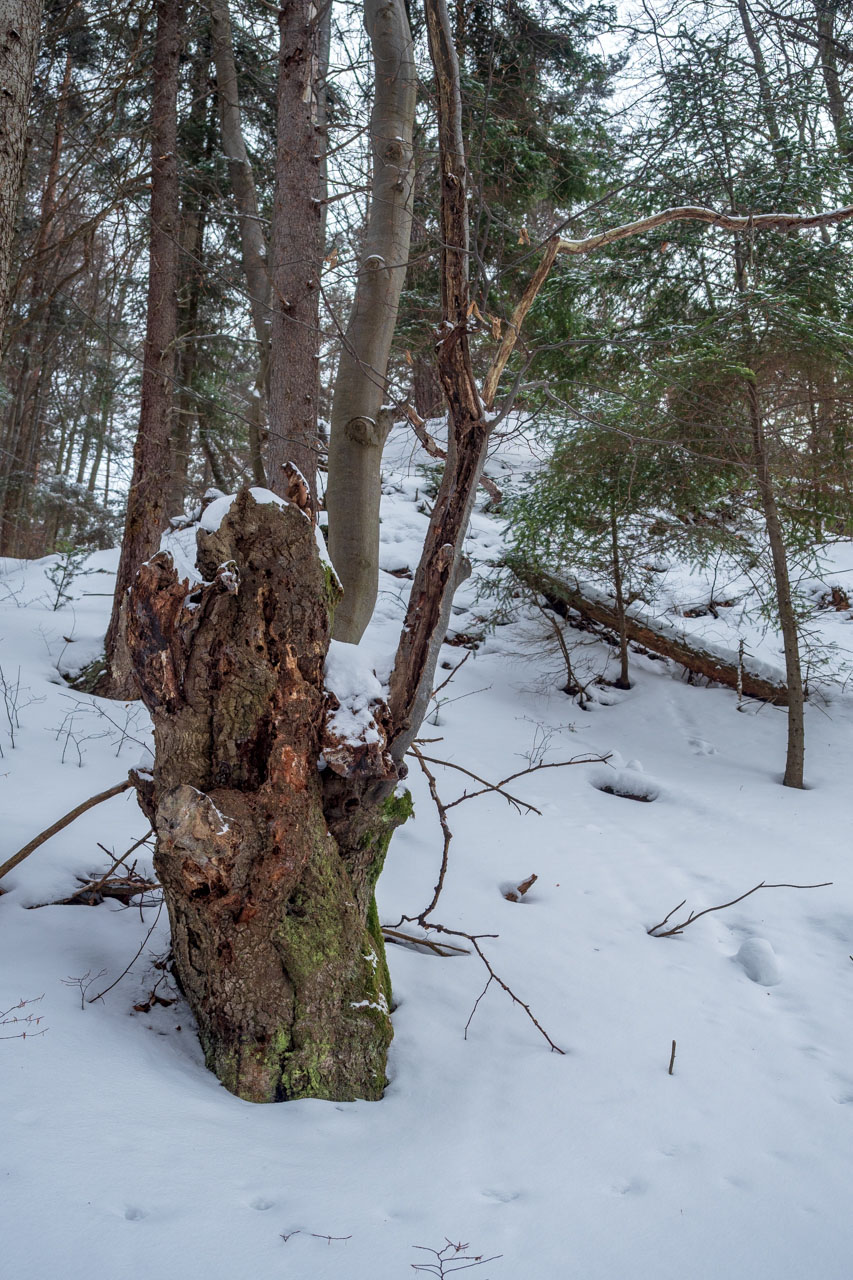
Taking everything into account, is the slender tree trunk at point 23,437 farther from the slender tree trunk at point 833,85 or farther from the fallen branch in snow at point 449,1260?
the fallen branch in snow at point 449,1260

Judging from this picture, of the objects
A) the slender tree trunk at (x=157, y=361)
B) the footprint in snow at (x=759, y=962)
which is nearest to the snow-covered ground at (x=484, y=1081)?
the footprint in snow at (x=759, y=962)

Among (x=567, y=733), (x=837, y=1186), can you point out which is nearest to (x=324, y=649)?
(x=837, y=1186)

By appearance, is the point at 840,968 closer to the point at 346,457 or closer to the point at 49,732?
the point at 346,457

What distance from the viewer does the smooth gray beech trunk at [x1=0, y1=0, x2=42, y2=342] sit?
2.90 m

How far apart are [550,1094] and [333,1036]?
30.2 inches

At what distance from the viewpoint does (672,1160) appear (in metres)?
2.08

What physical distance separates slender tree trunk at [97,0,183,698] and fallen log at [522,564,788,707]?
3845 millimetres

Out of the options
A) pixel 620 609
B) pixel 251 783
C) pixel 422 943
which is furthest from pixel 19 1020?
pixel 620 609

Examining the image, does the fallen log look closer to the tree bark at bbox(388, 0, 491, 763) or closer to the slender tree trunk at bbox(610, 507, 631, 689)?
the slender tree trunk at bbox(610, 507, 631, 689)

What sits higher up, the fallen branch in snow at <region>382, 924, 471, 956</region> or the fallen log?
the fallen log

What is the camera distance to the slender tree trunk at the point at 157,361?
5.60 meters

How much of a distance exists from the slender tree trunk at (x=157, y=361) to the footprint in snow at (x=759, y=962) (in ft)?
14.8

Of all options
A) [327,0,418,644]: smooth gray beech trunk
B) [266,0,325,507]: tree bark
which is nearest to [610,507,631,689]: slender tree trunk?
[327,0,418,644]: smooth gray beech trunk

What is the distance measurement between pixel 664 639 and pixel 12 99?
22.6ft
